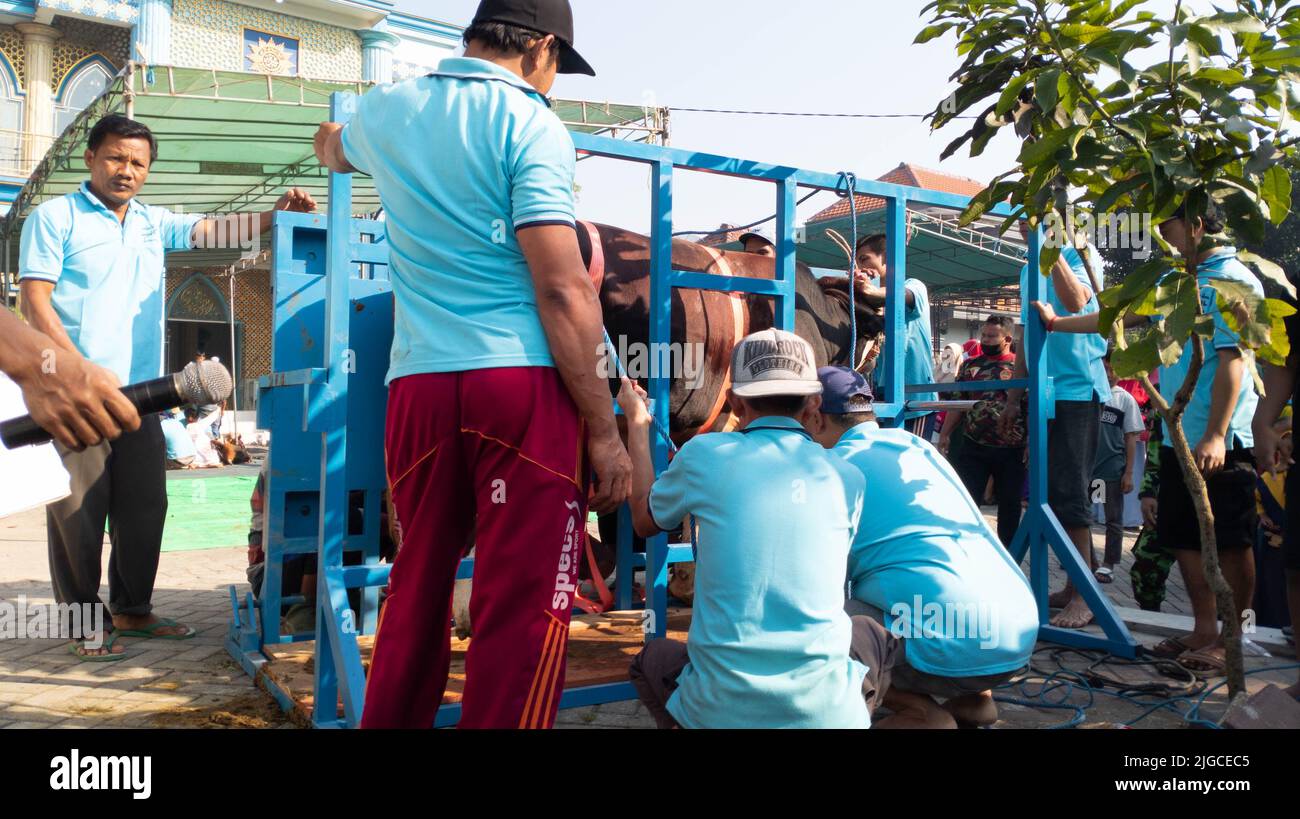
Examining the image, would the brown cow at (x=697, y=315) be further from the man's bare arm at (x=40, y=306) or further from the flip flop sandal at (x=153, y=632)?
the man's bare arm at (x=40, y=306)

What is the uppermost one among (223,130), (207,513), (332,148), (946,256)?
(223,130)

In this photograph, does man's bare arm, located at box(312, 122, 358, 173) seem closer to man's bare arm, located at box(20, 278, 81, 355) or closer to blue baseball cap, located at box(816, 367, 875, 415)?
blue baseball cap, located at box(816, 367, 875, 415)

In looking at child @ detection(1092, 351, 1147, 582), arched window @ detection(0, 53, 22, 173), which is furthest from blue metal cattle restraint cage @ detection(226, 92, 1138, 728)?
arched window @ detection(0, 53, 22, 173)

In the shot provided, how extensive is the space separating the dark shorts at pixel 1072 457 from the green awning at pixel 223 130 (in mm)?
7277

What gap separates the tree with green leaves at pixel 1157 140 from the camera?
2.76m

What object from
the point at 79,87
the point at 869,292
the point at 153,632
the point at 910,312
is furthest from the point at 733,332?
the point at 79,87

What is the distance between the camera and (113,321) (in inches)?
156

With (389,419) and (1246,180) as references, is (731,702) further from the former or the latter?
(1246,180)

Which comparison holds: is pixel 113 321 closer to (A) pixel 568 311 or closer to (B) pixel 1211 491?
(A) pixel 568 311

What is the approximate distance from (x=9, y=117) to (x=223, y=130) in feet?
26.6

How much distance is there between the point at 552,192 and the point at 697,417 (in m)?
2.07

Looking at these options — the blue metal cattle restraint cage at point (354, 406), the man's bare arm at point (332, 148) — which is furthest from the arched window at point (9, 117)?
the man's bare arm at point (332, 148)

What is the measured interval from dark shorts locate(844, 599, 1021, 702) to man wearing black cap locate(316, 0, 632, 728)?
42.1 inches
